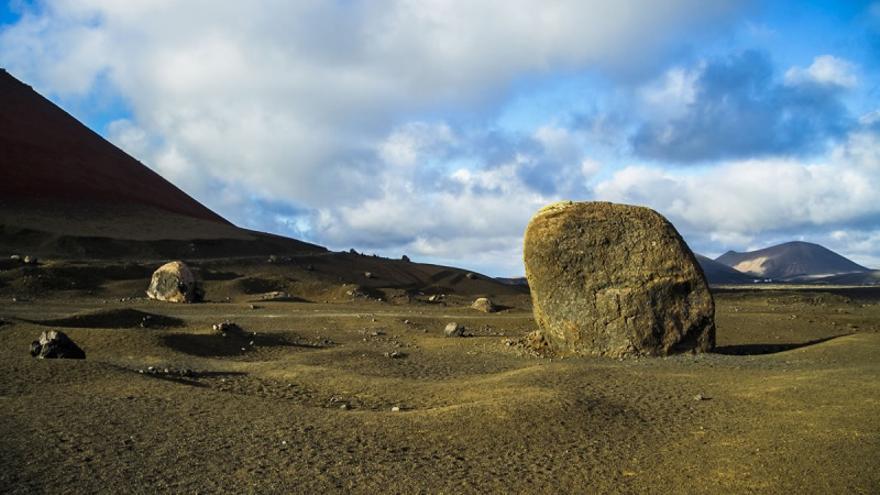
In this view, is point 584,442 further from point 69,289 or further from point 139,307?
point 69,289

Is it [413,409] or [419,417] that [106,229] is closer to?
[413,409]

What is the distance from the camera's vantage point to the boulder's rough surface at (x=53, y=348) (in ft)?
40.6

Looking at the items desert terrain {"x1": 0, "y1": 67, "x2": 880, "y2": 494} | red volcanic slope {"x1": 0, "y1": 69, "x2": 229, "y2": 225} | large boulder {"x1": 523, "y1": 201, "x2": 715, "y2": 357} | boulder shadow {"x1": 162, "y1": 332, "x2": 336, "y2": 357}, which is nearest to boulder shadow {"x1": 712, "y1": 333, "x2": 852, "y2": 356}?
desert terrain {"x1": 0, "y1": 67, "x2": 880, "y2": 494}

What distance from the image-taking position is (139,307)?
26.5 m

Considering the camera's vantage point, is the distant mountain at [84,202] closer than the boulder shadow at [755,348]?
No

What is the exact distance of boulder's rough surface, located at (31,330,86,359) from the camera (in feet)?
40.6

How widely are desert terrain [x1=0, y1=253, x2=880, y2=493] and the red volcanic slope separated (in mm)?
40301

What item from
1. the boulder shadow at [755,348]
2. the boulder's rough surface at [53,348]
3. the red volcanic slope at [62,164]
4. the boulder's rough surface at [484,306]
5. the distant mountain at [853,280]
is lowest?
the boulder shadow at [755,348]

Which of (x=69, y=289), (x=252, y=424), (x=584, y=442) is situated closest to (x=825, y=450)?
(x=584, y=442)

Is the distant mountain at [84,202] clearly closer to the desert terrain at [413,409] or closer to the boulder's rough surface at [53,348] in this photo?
the desert terrain at [413,409]

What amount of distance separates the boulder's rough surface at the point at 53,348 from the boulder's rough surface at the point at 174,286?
16.9 m

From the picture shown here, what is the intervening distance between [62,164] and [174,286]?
118 feet

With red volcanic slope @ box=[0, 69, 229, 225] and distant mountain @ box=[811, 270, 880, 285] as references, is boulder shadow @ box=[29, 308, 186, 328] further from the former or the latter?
distant mountain @ box=[811, 270, 880, 285]

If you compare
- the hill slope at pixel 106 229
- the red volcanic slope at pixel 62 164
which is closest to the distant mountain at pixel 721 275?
the hill slope at pixel 106 229
